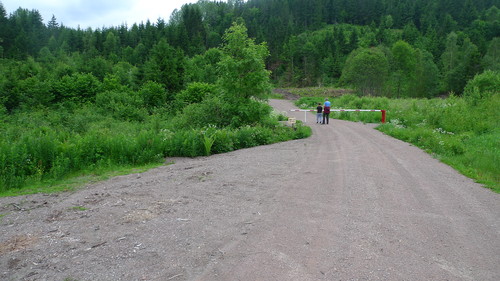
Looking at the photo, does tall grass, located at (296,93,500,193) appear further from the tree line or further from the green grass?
the tree line

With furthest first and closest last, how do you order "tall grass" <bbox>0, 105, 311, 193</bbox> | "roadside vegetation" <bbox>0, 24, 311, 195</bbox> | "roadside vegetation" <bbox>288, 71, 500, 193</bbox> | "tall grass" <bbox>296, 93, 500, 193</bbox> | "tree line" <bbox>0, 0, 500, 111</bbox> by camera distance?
"tree line" <bbox>0, 0, 500, 111</bbox> → "roadside vegetation" <bbox>288, 71, 500, 193</bbox> → "tall grass" <bbox>296, 93, 500, 193</bbox> → "roadside vegetation" <bbox>0, 24, 311, 195</bbox> → "tall grass" <bbox>0, 105, 311, 193</bbox>

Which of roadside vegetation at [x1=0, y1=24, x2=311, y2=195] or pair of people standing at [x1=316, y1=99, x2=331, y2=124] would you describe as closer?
roadside vegetation at [x1=0, y1=24, x2=311, y2=195]

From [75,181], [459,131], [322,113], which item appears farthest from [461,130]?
[75,181]

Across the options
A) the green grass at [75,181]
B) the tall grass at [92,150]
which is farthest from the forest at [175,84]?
the green grass at [75,181]

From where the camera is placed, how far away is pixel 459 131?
63.9ft

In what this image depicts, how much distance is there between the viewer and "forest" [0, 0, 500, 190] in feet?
42.8

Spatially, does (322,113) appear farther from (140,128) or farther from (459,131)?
(140,128)

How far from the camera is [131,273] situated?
4750mm

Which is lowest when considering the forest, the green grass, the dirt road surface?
the green grass

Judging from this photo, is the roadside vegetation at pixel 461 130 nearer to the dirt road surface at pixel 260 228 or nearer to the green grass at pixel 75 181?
the dirt road surface at pixel 260 228

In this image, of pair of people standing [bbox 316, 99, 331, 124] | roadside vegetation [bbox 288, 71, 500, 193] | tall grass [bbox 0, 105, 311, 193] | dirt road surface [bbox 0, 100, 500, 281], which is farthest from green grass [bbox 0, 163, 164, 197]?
pair of people standing [bbox 316, 99, 331, 124]

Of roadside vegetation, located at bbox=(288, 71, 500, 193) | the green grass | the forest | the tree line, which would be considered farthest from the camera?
the tree line

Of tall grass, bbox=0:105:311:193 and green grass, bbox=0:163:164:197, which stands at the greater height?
tall grass, bbox=0:105:311:193

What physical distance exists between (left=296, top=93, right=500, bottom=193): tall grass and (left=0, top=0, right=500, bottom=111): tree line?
12.0 meters
